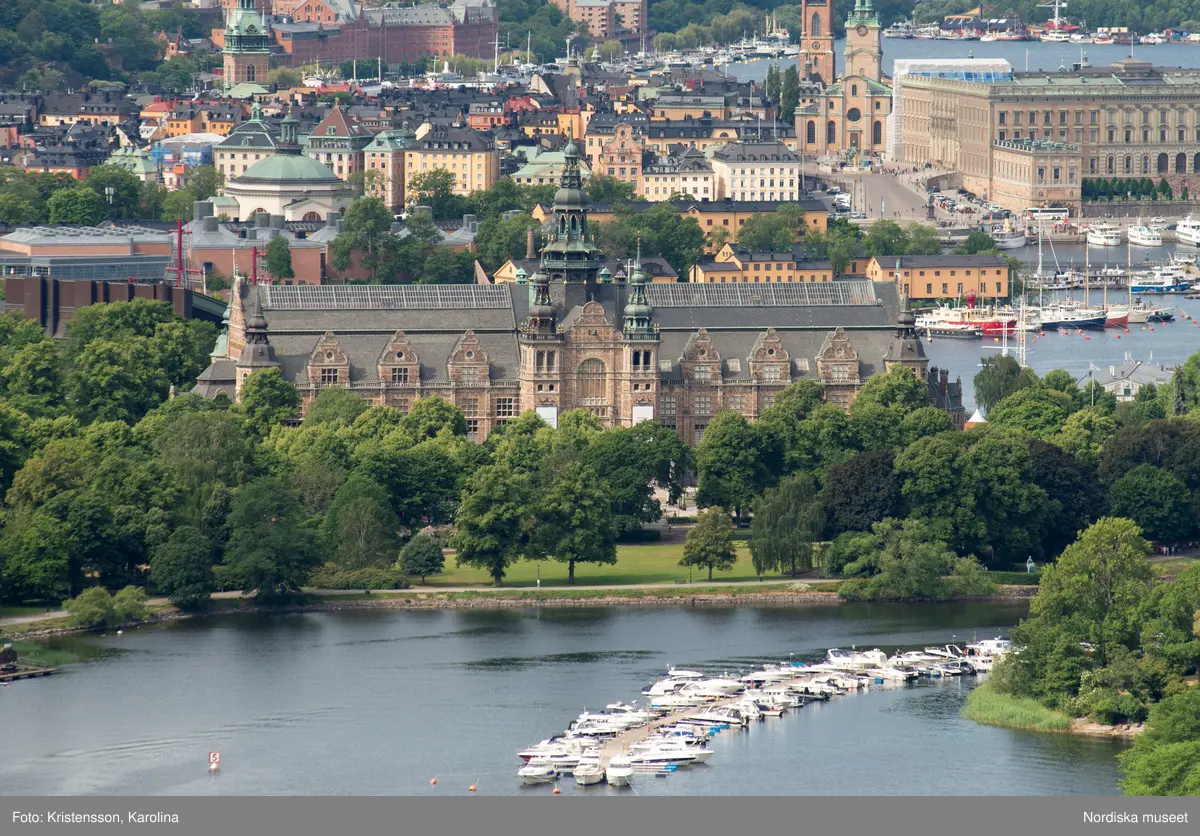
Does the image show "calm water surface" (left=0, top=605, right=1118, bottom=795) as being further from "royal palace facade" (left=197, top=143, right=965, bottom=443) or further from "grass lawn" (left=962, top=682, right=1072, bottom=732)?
"royal palace facade" (left=197, top=143, right=965, bottom=443)

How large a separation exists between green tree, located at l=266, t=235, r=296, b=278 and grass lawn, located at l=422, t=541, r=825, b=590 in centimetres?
6637

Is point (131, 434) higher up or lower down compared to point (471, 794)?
higher up

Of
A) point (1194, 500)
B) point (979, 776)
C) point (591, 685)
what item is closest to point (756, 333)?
point (1194, 500)

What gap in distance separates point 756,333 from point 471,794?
49777mm

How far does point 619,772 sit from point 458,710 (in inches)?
373

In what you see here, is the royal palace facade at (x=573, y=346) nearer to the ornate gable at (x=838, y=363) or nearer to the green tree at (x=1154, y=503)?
the ornate gable at (x=838, y=363)

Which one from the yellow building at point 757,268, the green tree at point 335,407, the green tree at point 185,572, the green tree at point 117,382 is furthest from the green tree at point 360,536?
the yellow building at point 757,268

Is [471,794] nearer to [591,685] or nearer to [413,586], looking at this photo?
[591,685]

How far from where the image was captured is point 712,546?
121062mm

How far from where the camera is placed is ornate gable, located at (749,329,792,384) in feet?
459

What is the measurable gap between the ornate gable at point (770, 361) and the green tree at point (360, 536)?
22591mm

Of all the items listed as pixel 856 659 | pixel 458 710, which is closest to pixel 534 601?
pixel 856 659

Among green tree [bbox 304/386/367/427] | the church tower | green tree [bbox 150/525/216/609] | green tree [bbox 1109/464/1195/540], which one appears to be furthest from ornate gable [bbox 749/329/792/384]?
green tree [bbox 150/525/216/609]

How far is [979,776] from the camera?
96250mm
